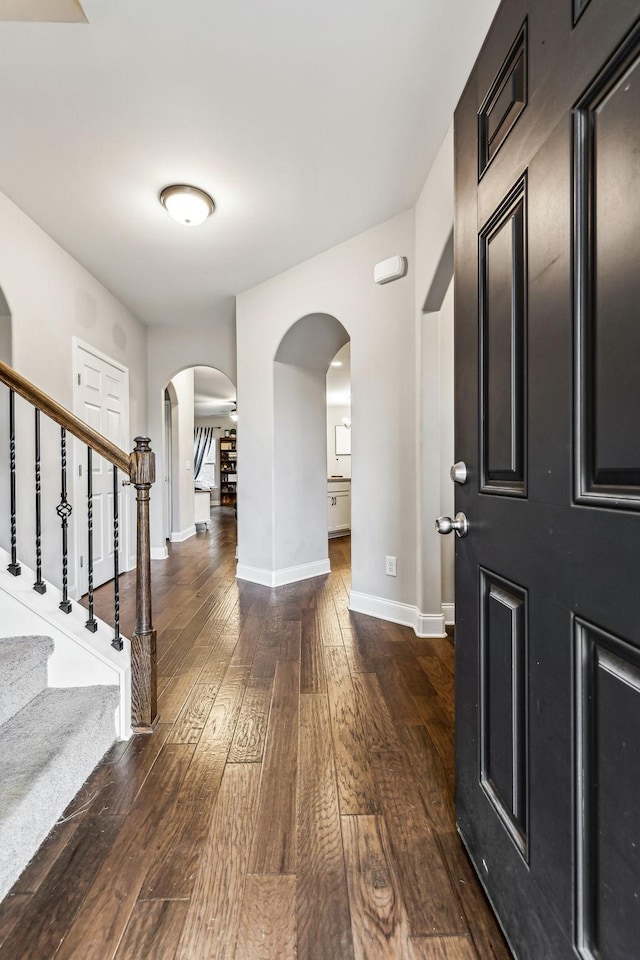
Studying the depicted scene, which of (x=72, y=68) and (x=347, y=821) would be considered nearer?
(x=347, y=821)

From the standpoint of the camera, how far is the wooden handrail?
1.64 meters

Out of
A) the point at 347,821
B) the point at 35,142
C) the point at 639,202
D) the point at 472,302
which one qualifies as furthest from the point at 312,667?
the point at 35,142

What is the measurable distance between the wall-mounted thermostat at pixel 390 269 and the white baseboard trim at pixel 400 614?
2029 millimetres

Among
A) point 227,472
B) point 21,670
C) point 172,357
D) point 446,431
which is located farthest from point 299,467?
point 227,472

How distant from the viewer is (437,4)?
1490 millimetres

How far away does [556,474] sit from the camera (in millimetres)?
730

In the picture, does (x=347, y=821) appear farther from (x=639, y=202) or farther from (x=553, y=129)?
(x=553, y=129)

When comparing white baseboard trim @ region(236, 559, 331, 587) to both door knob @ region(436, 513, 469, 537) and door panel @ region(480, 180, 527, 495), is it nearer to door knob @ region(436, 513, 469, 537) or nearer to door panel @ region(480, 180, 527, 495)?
door knob @ region(436, 513, 469, 537)

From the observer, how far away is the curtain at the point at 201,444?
11.9 metres

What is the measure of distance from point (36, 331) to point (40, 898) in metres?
2.90

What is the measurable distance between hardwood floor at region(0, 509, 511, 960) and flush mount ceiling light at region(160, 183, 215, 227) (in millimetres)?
2414

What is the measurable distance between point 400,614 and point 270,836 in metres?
1.79

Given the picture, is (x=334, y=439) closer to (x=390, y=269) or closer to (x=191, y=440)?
(x=191, y=440)

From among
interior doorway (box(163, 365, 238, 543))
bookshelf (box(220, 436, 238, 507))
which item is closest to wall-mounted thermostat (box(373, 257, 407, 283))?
interior doorway (box(163, 365, 238, 543))
